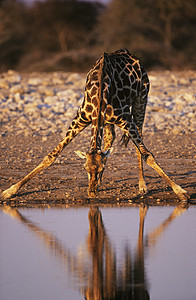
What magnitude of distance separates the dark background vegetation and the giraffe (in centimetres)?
1512

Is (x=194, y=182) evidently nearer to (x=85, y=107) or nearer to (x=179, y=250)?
(x=85, y=107)

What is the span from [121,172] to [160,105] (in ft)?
18.6

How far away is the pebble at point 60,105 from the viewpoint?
13.0 meters

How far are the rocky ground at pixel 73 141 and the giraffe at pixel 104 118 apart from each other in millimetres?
314

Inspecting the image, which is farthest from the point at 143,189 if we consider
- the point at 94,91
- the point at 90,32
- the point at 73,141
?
the point at 90,32

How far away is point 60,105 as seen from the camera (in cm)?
1452

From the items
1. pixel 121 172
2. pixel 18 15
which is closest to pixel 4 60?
pixel 18 15

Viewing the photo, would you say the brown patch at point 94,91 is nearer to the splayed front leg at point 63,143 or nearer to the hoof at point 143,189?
the splayed front leg at point 63,143

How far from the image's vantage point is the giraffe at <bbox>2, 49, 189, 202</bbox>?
7169 millimetres

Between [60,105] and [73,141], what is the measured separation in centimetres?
286

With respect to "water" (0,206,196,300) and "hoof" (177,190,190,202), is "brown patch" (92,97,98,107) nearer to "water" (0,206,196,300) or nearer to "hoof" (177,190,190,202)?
"water" (0,206,196,300)

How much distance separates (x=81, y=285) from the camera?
4379 millimetres

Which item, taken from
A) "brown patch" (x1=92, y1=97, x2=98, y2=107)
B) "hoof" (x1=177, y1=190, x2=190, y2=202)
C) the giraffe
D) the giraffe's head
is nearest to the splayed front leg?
the giraffe

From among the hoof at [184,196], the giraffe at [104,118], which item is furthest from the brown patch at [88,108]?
the hoof at [184,196]
